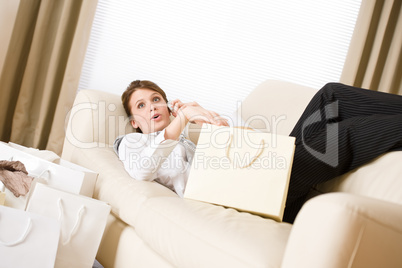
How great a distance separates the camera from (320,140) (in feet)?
4.73

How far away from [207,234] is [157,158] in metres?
0.55

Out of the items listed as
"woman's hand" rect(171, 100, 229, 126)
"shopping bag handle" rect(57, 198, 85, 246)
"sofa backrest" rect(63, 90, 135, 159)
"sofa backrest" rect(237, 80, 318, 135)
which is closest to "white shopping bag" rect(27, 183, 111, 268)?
"shopping bag handle" rect(57, 198, 85, 246)

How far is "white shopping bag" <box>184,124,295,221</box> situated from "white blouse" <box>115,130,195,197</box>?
0.19m

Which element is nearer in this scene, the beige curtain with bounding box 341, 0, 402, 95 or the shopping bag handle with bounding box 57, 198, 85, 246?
the shopping bag handle with bounding box 57, 198, 85, 246

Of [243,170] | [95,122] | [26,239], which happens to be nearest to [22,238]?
[26,239]

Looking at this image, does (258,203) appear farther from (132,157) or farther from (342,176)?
(132,157)

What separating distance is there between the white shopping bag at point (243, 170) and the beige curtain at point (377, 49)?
190 cm

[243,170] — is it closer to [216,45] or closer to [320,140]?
[320,140]

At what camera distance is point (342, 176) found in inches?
59.5

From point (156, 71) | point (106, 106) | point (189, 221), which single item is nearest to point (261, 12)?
point (156, 71)

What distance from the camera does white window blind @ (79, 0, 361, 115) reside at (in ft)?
11.0

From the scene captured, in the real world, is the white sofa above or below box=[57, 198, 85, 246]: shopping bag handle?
above

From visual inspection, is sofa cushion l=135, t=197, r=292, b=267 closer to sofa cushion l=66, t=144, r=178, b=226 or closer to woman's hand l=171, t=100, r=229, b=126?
sofa cushion l=66, t=144, r=178, b=226

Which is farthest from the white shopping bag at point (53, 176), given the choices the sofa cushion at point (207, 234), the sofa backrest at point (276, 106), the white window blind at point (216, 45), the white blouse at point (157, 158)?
the white window blind at point (216, 45)
